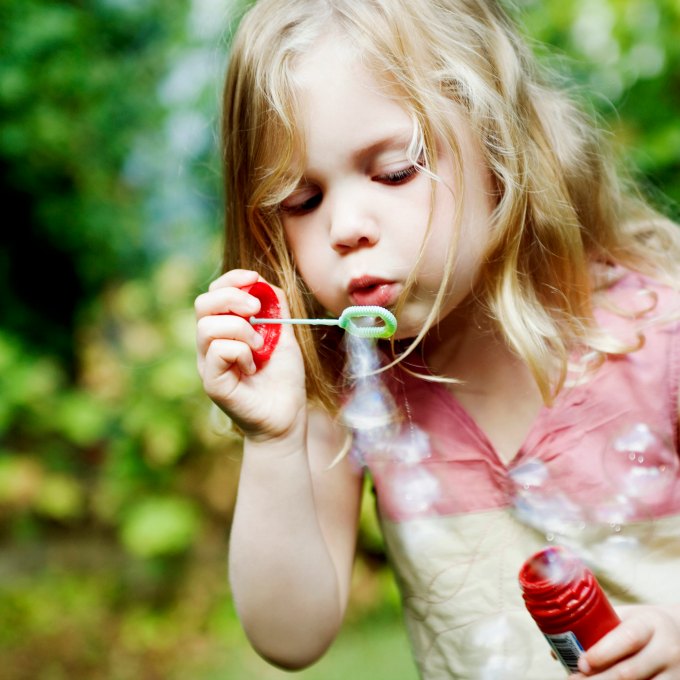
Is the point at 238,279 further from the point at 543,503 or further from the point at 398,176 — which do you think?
the point at 543,503

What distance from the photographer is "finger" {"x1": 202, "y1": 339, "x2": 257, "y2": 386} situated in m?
1.15

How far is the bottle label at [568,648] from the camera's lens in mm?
944

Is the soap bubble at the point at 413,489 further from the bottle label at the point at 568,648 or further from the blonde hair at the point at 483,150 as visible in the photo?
the bottle label at the point at 568,648

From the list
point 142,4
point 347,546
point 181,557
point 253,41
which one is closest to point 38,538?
point 181,557

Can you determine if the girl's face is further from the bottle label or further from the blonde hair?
the bottle label

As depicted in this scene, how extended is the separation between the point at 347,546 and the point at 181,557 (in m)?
1.83

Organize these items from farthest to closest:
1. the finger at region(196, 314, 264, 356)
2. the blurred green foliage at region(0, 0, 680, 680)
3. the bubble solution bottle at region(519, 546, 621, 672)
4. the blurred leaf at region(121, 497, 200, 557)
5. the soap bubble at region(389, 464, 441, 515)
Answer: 1. the blurred leaf at region(121, 497, 200, 557)
2. the blurred green foliage at region(0, 0, 680, 680)
3. the soap bubble at region(389, 464, 441, 515)
4. the finger at region(196, 314, 264, 356)
5. the bubble solution bottle at region(519, 546, 621, 672)

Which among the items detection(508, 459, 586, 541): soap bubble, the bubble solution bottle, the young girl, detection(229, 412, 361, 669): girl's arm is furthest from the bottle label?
detection(229, 412, 361, 669): girl's arm

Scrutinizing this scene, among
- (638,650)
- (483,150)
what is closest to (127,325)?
(483,150)

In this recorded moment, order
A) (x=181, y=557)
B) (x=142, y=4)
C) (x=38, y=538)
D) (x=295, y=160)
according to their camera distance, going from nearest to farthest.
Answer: (x=295, y=160) → (x=181, y=557) → (x=38, y=538) → (x=142, y=4)

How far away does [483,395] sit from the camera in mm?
1308

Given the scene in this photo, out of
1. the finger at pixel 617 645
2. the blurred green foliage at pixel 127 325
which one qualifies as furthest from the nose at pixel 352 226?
the blurred green foliage at pixel 127 325

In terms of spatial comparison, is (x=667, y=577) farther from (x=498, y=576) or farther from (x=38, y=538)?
(x=38, y=538)

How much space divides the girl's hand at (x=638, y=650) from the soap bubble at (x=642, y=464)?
207mm
